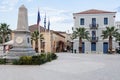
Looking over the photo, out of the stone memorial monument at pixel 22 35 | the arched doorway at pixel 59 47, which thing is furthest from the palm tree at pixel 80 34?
the stone memorial monument at pixel 22 35

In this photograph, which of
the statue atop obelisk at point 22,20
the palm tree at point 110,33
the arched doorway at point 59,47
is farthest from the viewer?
the arched doorway at point 59,47

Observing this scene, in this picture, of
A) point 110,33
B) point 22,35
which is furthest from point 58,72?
point 110,33

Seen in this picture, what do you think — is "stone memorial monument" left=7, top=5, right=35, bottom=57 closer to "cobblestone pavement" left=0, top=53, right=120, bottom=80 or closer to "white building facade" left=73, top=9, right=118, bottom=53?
"cobblestone pavement" left=0, top=53, right=120, bottom=80

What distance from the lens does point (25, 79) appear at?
13.2 m

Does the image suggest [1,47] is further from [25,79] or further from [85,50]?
[25,79]

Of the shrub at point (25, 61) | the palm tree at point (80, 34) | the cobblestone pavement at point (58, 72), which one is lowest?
the cobblestone pavement at point (58, 72)

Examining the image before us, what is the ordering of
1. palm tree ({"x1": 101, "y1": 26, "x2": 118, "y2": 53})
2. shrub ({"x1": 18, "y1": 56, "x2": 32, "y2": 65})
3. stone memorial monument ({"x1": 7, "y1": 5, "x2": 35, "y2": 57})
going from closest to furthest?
1. shrub ({"x1": 18, "y1": 56, "x2": 32, "y2": 65})
2. stone memorial monument ({"x1": 7, "y1": 5, "x2": 35, "y2": 57})
3. palm tree ({"x1": 101, "y1": 26, "x2": 118, "y2": 53})

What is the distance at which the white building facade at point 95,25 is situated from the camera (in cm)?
6344

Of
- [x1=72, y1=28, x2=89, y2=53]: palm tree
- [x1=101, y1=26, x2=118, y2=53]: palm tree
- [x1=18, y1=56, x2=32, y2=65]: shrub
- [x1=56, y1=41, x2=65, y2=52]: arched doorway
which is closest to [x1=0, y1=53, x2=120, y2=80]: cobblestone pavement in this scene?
[x1=18, y1=56, x2=32, y2=65]: shrub

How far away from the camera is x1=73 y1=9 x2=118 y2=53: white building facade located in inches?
2498

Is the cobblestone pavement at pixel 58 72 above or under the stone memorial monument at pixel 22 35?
under

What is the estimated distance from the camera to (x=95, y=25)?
6388cm

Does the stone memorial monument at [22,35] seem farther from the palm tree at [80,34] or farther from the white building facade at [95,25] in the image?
the white building facade at [95,25]

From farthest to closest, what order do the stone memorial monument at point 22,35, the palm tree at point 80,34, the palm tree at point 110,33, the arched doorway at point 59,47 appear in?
the arched doorway at point 59,47 → the palm tree at point 80,34 → the palm tree at point 110,33 → the stone memorial monument at point 22,35
